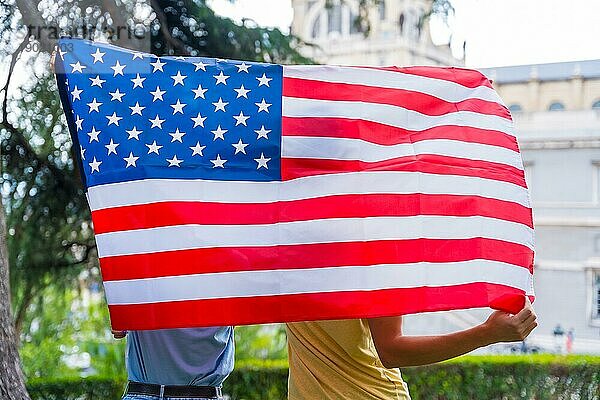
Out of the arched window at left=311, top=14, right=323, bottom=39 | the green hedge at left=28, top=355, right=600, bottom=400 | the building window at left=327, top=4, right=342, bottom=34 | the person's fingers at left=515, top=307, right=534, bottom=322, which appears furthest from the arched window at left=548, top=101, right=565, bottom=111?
the person's fingers at left=515, top=307, right=534, bottom=322

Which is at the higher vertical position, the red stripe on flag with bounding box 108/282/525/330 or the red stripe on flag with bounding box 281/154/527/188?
the red stripe on flag with bounding box 281/154/527/188

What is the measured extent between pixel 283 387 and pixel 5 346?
3.28 meters

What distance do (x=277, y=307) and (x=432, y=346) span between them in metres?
0.37

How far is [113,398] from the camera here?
20.7 feet

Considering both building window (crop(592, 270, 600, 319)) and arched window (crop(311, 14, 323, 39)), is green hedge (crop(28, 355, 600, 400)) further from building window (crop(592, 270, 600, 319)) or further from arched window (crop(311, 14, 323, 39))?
arched window (crop(311, 14, 323, 39))

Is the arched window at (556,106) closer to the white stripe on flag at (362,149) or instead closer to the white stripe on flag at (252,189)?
the white stripe on flag at (362,149)

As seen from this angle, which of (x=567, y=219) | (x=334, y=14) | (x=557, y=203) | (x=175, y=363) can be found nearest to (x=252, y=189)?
(x=175, y=363)

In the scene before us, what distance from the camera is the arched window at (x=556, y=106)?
26.4 m

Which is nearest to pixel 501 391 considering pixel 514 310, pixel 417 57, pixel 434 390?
pixel 434 390

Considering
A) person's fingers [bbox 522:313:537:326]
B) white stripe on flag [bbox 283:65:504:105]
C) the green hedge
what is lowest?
the green hedge

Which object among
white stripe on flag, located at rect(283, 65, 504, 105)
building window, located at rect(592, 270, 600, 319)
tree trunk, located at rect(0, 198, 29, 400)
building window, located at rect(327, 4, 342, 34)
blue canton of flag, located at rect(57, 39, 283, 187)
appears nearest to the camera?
blue canton of flag, located at rect(57, 39, 283, 187)

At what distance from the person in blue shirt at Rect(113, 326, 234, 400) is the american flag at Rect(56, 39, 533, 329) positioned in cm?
27

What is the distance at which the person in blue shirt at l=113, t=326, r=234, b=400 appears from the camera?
2.42 meters

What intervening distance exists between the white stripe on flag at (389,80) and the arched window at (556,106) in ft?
80.9
